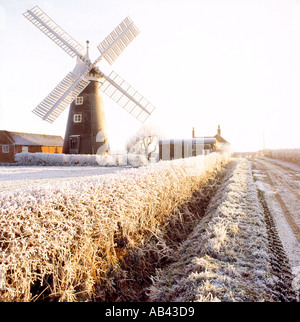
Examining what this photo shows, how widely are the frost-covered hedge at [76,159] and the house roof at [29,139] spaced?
1034 cm

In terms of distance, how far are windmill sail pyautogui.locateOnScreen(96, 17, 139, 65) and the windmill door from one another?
302 inches

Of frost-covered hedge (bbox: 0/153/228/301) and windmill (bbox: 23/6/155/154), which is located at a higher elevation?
windmill (bbox: 23/6/155/154)

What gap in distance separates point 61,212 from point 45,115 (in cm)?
1761

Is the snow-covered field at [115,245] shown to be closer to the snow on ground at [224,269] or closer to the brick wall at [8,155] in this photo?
the snow on ground at [224,269]

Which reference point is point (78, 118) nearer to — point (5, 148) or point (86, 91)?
point (86, 91)

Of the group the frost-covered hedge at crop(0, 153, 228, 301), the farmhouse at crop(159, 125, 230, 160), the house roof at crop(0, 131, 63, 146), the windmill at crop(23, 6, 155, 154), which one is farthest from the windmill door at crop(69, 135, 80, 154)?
the frost-covered hedge at crop(0, 153, 228, 301)

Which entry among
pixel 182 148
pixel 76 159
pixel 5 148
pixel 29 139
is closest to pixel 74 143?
pixel 76 159

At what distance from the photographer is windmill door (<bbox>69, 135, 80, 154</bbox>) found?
2114cm

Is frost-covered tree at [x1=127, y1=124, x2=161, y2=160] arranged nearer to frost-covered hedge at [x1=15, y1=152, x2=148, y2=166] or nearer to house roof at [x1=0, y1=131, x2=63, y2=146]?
house roof at [x1=0, y1=131, x2=63, y2=146]

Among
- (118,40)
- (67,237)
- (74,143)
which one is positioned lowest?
(67,237)

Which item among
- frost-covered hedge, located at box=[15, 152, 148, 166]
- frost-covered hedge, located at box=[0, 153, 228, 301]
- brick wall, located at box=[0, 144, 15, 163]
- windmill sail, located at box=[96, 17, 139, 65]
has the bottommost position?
frost-covered hedge, located at box=[0, 153, 228, 301]

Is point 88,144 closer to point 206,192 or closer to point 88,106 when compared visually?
point 88,106

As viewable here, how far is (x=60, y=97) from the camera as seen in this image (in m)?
19.2

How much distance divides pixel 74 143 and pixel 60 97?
447 cm
